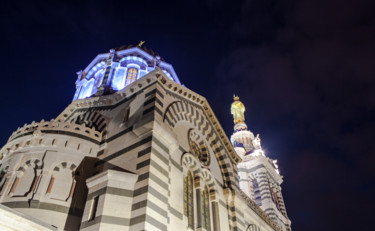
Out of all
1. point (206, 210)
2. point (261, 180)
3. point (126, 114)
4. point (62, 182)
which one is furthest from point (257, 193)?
point (62, 182)

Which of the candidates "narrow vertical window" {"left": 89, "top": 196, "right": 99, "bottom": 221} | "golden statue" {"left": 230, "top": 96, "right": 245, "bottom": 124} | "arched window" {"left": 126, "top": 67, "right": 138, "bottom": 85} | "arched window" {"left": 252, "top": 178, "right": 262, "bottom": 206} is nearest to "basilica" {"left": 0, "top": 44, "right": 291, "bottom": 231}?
"narrow vertical window" {"left": 89, "top": 196, "right": 99, "bottom": 221}

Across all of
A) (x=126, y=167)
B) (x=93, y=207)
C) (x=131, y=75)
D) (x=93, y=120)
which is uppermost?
(x=131, y=75)

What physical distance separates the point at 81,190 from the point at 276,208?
22890 mm

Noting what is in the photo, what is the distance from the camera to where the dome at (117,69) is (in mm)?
19328

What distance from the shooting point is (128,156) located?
1183 cm

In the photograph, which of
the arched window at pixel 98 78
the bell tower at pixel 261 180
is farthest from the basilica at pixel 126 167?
the bell tower at pixel 261 180

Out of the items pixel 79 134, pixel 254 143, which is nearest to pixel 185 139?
pixel 79 134

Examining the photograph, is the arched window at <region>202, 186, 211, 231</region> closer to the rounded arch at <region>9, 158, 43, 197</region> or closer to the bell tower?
the rounded arch at <region>9, 158, 43, 197</region>

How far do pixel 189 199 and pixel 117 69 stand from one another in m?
10.4

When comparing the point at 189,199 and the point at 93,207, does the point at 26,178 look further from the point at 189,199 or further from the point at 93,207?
the point at 189,199

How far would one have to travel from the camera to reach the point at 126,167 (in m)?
11.5

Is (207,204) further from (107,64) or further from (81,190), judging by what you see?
(107,64)

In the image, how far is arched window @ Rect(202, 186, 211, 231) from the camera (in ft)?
45.1

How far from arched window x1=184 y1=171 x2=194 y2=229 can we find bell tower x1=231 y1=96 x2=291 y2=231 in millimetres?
16819
